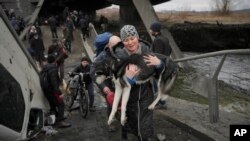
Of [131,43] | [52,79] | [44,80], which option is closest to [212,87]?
[131,43]

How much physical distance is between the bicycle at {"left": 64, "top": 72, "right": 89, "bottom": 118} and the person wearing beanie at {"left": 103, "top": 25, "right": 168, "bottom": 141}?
3716mm

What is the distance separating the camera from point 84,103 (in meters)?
8.52

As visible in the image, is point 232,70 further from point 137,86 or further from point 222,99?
point 137,86

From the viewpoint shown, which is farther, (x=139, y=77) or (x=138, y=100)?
(x=138, y=100)

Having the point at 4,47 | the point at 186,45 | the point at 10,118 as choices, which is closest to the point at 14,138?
the point at 10,118

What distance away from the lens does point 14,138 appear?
561 centimetres

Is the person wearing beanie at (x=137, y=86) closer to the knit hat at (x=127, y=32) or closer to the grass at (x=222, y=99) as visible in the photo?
the knit hat at (x=127, y=32)

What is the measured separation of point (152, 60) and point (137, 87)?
1.26 ft

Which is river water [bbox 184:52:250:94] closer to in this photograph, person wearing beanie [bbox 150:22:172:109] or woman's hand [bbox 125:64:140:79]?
person wearing beanie [bbox 150:22:172:109]

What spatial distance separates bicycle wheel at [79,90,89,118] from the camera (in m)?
8.40

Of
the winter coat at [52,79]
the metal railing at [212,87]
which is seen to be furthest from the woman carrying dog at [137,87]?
the winter coat at [52,79]

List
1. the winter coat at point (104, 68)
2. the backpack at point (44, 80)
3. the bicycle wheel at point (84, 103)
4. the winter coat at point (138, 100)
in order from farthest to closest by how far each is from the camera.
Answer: the bicycle wheel at point (84, 103) → the backpack at point (44, 80) → the winter coat at point (104, 68) → the winter coat at point (138, 100)

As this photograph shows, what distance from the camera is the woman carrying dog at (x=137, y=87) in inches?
174

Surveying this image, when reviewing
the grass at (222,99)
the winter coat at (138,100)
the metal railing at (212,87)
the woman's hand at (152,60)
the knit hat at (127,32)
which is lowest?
the grass at (222,99)
